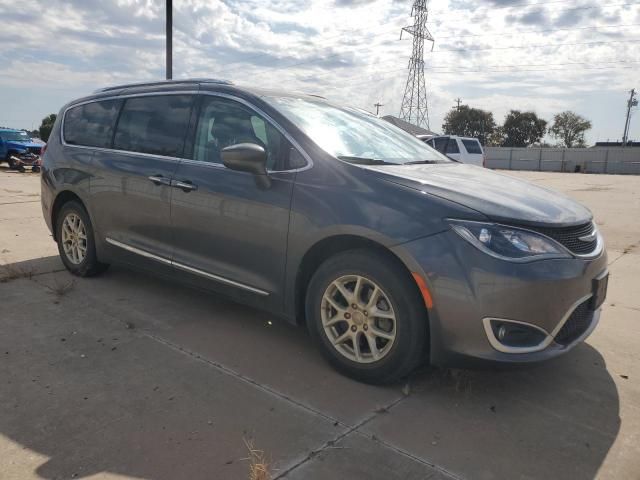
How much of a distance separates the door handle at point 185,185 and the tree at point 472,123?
→ 8515 centimetres

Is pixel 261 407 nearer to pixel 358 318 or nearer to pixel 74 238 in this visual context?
pixel 358 318

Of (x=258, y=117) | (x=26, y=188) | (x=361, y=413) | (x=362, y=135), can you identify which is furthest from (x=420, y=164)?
(x=26, y=188)

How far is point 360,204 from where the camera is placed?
3018 millimetres

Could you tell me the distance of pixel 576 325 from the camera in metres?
2.98

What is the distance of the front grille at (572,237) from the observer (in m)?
2.83

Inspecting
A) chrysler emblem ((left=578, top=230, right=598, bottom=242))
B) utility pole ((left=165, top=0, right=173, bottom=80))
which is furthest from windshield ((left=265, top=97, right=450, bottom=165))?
utility pole ((left=165, top=0, right=173, bottom=80))

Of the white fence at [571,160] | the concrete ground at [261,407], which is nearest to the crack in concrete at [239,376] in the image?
the concrete ground at [261,407]

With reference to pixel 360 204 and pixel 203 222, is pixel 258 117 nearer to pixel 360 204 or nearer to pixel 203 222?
pixel 203 222

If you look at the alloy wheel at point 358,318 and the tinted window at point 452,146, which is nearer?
the alloy wheel at point 358,318

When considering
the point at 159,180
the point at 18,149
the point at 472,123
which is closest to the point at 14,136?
the point at 18,149

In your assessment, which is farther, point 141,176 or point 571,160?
point 571,160

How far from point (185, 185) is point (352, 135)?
4.10 ft

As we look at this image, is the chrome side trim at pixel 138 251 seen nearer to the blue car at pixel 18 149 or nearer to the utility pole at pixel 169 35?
the utility pole at pixel 169 35

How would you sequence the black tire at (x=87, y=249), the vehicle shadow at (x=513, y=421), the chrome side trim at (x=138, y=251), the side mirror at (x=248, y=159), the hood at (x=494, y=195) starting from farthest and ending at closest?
1. the black tire at (x=87, y=249)
2. the chrome side trim at (x=138, y=251)
3. the side mirror at (x=248, y=159)
4. the hood at (x=494, y=195)
5. the vehicle shadow at (x=513, y=421)
